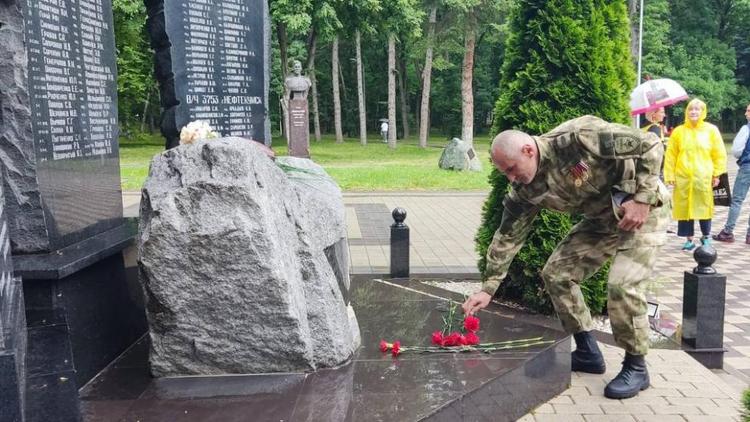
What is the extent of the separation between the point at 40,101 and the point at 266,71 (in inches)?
124

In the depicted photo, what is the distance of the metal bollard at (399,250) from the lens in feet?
22.5

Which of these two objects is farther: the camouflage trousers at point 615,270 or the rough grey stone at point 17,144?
the camouflage trousers at point 615,270

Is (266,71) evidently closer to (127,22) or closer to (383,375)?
(383,375)

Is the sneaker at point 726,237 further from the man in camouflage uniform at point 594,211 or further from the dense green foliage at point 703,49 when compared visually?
the dense green foliage at point 703,49

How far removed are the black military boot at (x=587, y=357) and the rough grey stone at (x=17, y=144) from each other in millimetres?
3444

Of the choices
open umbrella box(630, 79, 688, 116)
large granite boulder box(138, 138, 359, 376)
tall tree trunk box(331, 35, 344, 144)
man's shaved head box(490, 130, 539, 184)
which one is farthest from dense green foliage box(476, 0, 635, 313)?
tall tree trunk box(331, 35, 344, 144)

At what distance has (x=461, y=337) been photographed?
13.7 feet

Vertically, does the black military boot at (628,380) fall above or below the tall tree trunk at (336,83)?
below

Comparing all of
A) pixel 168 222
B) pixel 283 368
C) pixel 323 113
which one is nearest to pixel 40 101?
pixel 168 222

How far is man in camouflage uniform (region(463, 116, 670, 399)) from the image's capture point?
3.81 metres

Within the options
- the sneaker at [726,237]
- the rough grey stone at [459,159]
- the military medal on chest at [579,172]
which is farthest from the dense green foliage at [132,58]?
the military medal on chest at [579,172]

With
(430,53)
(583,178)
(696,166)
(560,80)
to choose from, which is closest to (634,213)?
(583,178)

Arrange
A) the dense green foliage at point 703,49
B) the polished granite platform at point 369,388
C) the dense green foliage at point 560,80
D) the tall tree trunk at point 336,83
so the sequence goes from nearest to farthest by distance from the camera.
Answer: the polished granite platform at point 369,388 < the dense green foliage at point 560,80 < the tall tree trunk at point 336,83 < the dense green foliage at point 703,49

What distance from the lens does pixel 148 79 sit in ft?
120
